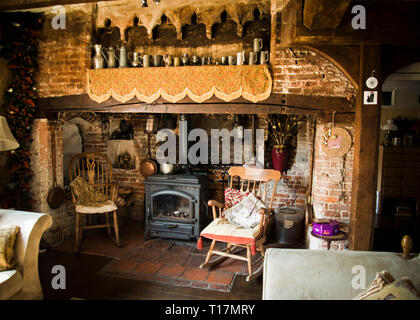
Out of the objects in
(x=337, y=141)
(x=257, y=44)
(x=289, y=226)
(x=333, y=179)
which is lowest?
(x=289, y=226)

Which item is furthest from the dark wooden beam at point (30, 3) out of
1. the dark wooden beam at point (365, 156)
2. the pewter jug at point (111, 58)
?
the dark wooden beam at point (365, 156)

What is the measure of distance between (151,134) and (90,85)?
1.30 meters

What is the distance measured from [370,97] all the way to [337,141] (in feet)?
2.23

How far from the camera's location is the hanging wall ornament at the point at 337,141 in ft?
10.3

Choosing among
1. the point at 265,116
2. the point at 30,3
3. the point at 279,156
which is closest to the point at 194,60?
the point at 265,116

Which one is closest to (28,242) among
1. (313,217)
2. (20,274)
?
(20,274)

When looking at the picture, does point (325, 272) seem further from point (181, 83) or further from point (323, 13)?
point (181, 83)

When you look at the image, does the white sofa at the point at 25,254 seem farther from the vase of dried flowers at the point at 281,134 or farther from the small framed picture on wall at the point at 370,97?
the small framed picture on wall at the point at 370,97

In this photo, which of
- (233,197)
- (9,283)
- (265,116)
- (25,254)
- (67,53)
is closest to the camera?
(9,283)

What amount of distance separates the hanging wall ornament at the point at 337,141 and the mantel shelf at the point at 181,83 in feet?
2.79

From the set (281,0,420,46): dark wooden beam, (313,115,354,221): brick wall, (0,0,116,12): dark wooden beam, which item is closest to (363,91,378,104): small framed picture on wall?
(281,0,420,46): dark wooden beam

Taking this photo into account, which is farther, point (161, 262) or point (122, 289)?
point (161, 262)

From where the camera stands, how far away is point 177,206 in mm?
4152

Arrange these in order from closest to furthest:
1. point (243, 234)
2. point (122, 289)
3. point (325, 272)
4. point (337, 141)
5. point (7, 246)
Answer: point (325, 272) → point (7, 246) → point (122, 289) → point (243, 234) → point (337, 141)
